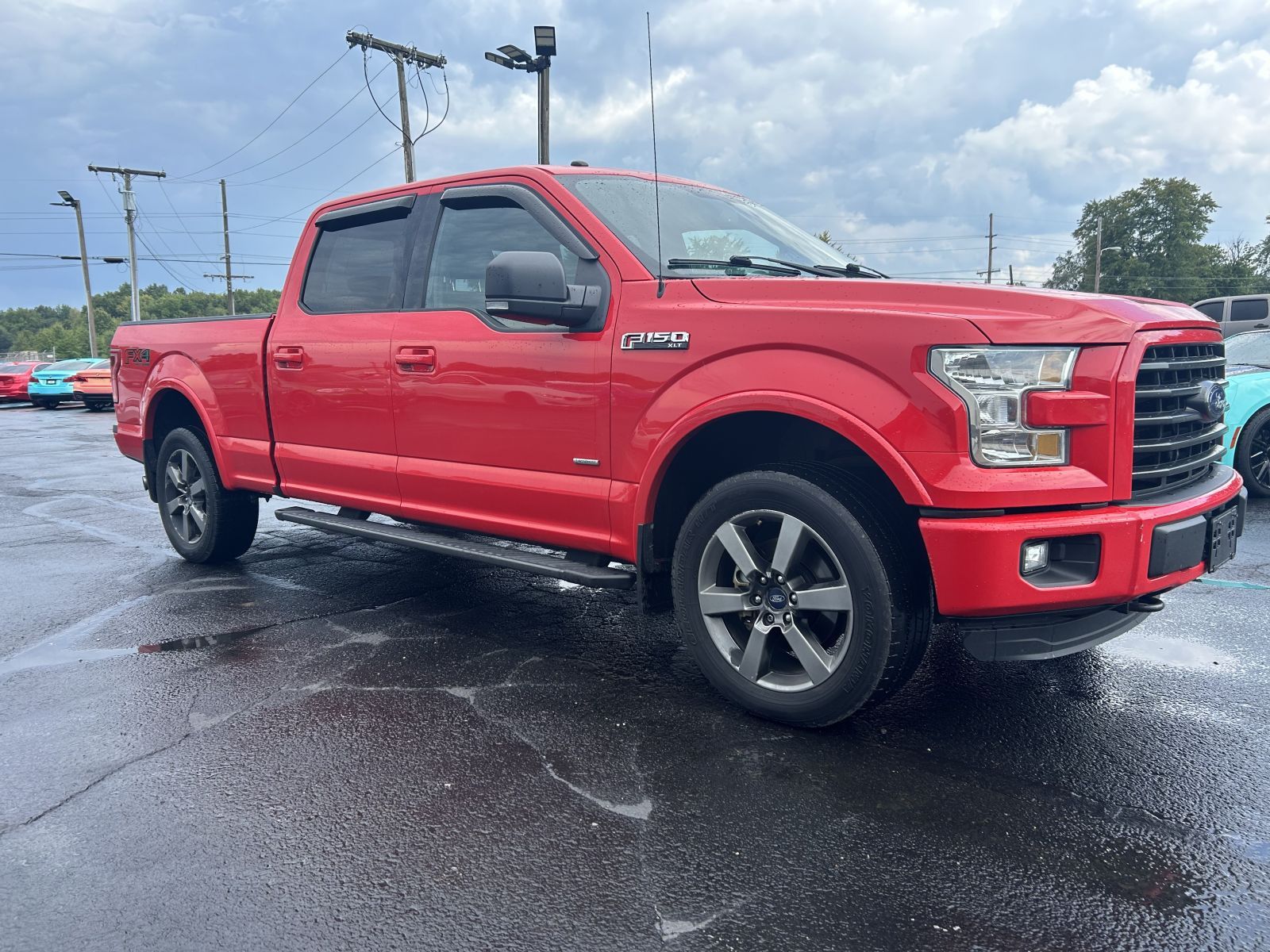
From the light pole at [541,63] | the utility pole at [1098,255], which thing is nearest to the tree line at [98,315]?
the light pole at [541,63]

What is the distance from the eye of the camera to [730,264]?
151 inches

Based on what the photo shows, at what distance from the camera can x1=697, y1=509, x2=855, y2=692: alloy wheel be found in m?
3.18

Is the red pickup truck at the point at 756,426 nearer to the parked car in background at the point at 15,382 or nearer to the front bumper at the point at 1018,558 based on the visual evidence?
the front bumper at the point at 1018,558

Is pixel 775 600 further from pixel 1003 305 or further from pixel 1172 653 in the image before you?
pixel 1172 653

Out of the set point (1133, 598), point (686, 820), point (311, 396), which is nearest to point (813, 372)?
point (1133, 598)

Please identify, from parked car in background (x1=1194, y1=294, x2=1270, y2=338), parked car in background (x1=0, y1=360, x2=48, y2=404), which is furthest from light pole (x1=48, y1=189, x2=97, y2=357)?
parked car in background (x1=1194, y1=294, x2=1270, y2=338)

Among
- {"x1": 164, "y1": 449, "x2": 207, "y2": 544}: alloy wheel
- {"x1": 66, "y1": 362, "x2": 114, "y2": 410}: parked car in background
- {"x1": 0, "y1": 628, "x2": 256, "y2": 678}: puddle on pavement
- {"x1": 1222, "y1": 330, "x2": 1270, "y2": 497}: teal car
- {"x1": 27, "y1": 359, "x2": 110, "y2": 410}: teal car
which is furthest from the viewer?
{"x1": 27, "y1": 359, "x2": 110, "y2": 410}: teal car

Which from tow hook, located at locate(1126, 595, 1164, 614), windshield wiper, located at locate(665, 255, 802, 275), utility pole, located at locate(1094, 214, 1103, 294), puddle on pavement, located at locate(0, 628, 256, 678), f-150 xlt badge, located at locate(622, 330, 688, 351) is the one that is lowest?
puddle on pavement, located at locate(0, 628, 256, 678)

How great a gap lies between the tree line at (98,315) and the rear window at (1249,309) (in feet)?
143

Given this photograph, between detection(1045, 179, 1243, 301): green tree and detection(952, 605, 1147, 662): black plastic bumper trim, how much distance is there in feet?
251

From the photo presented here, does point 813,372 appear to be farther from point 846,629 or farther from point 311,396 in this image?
point 311,396

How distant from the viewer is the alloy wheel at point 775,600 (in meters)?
3.18

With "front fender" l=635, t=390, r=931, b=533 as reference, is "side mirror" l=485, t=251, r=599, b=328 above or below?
above

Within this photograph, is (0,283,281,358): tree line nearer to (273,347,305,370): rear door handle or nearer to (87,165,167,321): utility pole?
(87,165,167,321): utility pole
